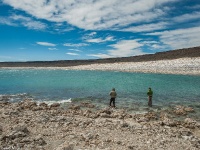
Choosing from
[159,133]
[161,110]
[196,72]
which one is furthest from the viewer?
[196,72]

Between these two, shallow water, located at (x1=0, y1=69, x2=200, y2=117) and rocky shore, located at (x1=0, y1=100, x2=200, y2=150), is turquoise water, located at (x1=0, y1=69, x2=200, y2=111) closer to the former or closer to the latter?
shallow water, located at (x1=0, y1=69, x2=200, y2=117)

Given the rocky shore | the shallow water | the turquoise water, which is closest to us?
the rocky shore

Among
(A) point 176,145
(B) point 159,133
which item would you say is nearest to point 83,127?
(B) point 159,133

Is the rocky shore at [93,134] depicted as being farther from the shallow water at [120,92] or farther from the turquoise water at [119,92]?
the turquoise water at [119,92]

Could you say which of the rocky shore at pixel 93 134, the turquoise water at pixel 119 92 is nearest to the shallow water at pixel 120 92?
the turquoise water at pixel 119 92

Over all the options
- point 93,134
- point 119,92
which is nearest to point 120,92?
point 119,92

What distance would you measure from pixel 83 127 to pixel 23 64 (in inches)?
6972

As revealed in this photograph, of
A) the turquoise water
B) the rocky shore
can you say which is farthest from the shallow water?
the rocky shore

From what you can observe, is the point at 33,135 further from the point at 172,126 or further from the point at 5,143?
the point at 172,126

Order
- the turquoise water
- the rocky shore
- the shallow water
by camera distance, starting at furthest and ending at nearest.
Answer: the turquoise water
the shallow water
the rocky shore

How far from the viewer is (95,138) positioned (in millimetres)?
8953

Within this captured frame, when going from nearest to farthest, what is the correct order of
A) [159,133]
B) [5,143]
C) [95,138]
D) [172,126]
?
[5,143]
[95,138]
[159,133]
[172,126]

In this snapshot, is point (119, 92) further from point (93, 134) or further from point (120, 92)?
point (93, 134)

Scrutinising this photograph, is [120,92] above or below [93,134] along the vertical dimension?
below
